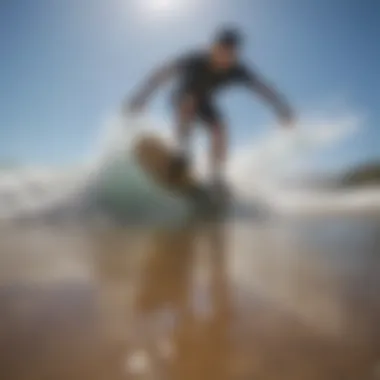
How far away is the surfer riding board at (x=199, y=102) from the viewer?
1.44 metres

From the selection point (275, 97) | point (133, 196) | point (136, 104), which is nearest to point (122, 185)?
point (133, 196)

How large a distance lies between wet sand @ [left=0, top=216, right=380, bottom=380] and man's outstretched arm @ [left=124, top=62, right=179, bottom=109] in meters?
0.31

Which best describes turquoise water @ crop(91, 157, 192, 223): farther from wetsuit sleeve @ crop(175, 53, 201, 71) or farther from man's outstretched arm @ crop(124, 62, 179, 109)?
wetsuit sleeve @ crop(175, 53, 201, 71)

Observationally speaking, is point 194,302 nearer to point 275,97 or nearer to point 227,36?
point 275,97

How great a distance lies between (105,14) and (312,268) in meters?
0.81

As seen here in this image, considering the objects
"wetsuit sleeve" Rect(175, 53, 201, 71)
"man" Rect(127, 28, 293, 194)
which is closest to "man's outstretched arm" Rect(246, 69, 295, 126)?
"man" Rect(127, 28, 293, 194)

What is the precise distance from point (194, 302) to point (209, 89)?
526mm

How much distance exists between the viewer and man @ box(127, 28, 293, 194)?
1.44m

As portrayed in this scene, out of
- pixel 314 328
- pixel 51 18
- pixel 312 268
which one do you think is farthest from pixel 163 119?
pixel 314 328

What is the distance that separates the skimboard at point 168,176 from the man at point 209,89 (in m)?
0.02

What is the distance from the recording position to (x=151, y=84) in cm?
144

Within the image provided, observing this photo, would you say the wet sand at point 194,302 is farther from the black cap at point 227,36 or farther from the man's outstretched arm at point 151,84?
the black cap at point 227,36

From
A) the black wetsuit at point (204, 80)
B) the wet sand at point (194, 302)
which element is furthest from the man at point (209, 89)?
the wet sand at point (194, 302)

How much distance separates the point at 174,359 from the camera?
133 centimetres
